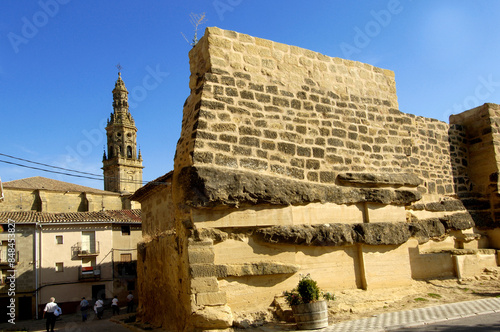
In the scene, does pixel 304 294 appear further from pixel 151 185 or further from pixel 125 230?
pixel 125 230

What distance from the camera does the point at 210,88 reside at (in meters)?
6.77

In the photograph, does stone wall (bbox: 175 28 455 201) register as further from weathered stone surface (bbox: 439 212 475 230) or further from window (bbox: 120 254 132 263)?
window (bbox: 120 254 132 263)

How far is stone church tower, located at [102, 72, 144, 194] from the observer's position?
224 ft

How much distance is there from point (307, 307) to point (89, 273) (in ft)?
78.5

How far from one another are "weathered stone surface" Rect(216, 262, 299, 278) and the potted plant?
48 centimetres

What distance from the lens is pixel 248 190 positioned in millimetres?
6504

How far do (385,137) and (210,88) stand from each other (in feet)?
12.9

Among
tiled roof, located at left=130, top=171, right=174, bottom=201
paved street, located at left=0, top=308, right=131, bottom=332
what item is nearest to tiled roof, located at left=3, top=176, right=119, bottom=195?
paved street, located at left=0, top=308, right=131, bottom=332

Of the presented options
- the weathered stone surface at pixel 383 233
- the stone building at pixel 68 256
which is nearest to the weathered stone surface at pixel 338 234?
the weathered stone surface at pixel 383 233

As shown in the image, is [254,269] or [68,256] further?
[68,256]

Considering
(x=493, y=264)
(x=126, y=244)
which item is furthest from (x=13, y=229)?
(x=493, y=264)

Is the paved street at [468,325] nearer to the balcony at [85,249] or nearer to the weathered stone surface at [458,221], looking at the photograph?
the weathered stone surface at [458,221]

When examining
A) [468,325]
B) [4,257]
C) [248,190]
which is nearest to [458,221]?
[468,325]

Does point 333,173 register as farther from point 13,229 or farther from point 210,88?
point 13,229
